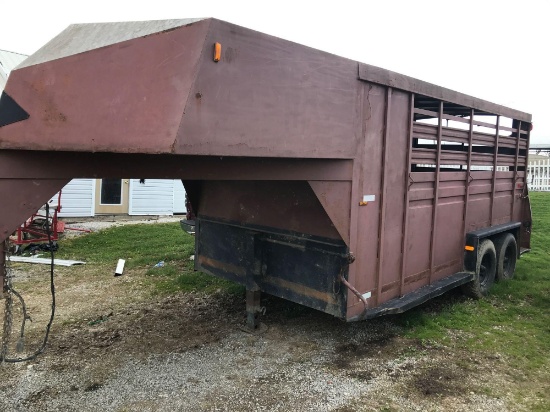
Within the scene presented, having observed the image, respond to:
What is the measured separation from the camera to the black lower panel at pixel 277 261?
4.09m

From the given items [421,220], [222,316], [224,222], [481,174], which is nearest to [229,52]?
[224,222]

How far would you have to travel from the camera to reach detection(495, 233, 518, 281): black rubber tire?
20.9ft

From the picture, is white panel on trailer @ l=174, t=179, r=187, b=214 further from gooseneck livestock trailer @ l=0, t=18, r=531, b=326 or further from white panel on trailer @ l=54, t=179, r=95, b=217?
gooseneck livestock trailer @ l=0, t=18, r=531, b=326

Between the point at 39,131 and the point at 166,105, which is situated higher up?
the point at 166,105

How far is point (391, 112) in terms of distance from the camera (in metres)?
4.22

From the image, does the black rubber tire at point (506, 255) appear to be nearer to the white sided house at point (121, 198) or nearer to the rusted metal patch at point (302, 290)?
the rusted metal patch at point (302, 290)

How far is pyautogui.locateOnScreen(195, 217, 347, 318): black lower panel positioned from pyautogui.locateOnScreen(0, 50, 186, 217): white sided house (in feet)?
30.8

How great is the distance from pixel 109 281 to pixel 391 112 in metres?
4.92

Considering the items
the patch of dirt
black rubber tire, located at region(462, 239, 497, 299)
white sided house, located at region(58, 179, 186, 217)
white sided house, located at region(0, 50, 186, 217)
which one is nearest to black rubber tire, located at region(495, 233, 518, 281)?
black rubber tire, located at region(462, 239, 497, 299)

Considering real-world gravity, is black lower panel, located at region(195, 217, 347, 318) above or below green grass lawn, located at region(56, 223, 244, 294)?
above

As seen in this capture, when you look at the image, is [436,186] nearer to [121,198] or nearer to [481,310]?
[481,310]

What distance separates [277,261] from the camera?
180 inches

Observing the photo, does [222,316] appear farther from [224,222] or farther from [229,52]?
[229,52]

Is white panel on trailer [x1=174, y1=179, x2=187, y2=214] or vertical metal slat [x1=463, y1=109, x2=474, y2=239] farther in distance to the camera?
white panel on trailer [x1=174, y1=179, x2=187, y2=214]
